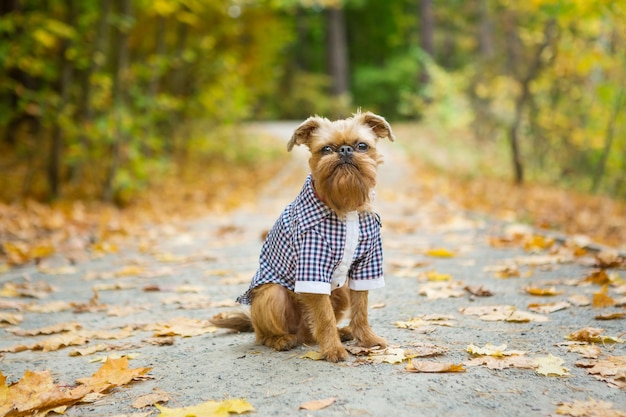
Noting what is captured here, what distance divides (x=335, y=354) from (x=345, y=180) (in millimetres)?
1010

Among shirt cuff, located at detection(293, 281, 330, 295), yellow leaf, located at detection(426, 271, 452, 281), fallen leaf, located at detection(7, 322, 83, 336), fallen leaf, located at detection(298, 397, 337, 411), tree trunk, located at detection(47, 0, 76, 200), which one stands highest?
tree trunk, located at detection(47, 0, 76, 200)

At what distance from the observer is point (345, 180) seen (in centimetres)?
355

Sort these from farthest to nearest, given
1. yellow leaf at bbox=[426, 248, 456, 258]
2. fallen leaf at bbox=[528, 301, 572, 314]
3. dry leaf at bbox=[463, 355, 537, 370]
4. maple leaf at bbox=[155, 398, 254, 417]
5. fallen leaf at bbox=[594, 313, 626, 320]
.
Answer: yellow leaf at bbox=[426, 248, 456, 258], fallen leaf at bbox=[528, 301, 572, 314], fallen leaf at bbox=[594, 313, 626, 320], dry leaf at bbox=[463, 355, 537, 370], maple leaf at bbox=[155, 398, 254, 417]

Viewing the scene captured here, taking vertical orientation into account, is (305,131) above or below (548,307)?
above

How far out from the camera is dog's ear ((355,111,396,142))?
3.86m

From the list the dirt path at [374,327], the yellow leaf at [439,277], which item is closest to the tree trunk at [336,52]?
the dirt path at [374,327]

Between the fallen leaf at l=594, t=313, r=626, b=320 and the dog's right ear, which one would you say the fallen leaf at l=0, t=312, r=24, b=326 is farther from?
the fallen leaf at l=594, t=313, r=626, b=320

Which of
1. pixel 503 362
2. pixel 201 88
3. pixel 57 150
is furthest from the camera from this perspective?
pixel 201 88

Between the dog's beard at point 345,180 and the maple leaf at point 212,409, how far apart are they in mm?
1289

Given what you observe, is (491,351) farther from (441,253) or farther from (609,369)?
(441,253)

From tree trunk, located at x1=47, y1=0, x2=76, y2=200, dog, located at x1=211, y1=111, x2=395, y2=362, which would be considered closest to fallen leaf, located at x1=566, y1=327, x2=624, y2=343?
dog, located at x1=211, y1=111, x2=395, y2=362

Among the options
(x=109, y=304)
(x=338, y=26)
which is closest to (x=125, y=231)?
(x=109, y=304)

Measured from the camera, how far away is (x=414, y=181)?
15977mm

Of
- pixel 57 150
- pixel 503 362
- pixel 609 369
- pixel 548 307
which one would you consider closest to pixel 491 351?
pixel 503 362
